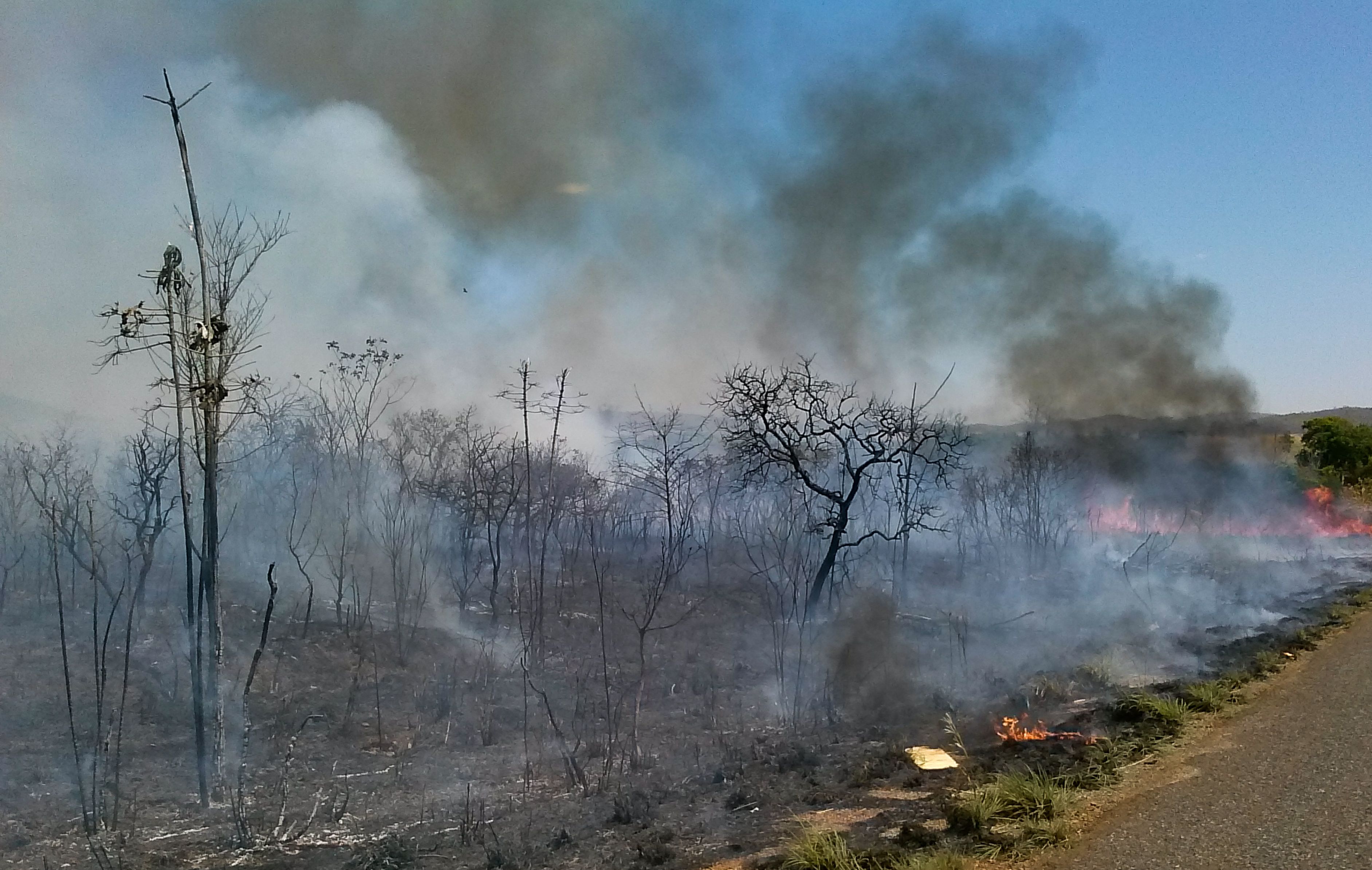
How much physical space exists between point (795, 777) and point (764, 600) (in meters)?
10.5

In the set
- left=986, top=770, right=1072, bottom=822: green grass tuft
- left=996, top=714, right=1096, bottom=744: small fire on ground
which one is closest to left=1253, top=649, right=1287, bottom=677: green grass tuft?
left=996, top=714, right=1096, bottom=744: small fire on ground

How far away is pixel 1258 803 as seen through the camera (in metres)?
6.63

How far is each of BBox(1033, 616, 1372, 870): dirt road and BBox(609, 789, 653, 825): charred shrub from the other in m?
3.39

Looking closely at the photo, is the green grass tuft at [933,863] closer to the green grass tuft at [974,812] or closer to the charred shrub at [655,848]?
the green grass tuft at [974,812]

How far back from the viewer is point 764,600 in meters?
19.2

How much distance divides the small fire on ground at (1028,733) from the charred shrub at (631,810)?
4.10 metres

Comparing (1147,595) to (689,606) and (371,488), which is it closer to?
(689,606)

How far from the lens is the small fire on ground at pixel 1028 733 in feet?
30.2

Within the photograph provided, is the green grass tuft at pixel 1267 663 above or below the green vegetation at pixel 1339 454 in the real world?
below

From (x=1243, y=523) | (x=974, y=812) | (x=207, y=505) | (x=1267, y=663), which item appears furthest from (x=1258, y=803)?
(x=1243, y=523)

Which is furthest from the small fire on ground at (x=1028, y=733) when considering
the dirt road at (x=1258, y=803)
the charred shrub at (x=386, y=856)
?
the charred shrub at (x=386, y=856)

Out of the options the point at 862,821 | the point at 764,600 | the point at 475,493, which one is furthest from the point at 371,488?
the point at 862,821

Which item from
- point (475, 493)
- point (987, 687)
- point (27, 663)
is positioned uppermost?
point (475, 493)

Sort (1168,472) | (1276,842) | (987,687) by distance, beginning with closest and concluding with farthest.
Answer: (1276,842), (987,687), (1168,472)
